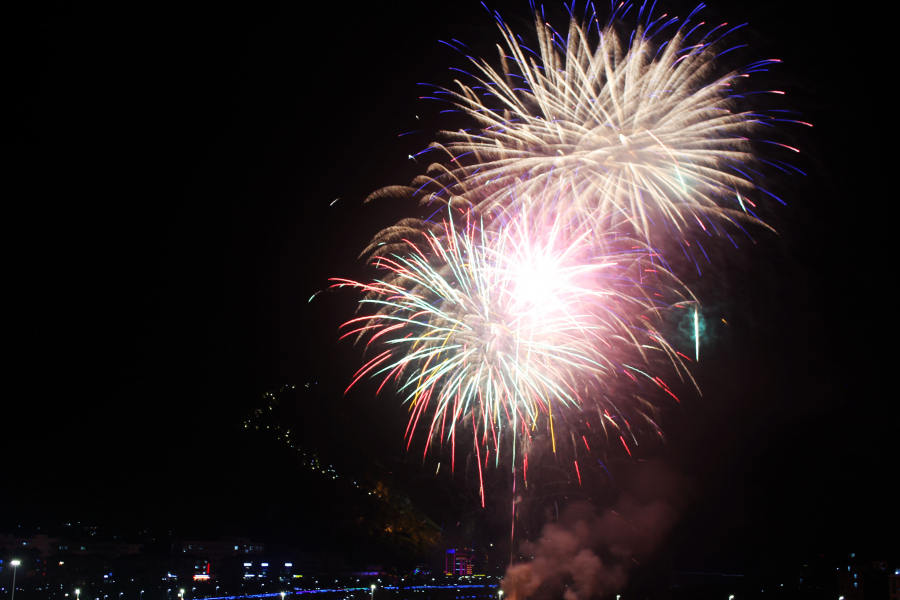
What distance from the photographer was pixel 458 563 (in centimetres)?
3047

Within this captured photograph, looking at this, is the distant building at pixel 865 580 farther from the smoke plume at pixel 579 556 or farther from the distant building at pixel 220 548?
the distant building at pixel 220 548

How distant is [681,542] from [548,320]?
83.4 feet

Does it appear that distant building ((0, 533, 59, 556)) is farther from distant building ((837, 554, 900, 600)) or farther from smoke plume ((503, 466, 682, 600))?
distant building ((837, 554, 900, 600))

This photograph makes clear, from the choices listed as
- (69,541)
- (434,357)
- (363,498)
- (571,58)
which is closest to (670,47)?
(571,58)

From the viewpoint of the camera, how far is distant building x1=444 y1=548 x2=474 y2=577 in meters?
29.8

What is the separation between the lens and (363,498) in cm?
3006

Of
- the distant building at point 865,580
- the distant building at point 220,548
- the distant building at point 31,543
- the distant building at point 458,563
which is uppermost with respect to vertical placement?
the distant building at point 31,543

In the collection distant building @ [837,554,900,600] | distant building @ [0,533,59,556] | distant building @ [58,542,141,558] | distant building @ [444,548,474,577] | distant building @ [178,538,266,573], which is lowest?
distant building @ [837,554,900,600]

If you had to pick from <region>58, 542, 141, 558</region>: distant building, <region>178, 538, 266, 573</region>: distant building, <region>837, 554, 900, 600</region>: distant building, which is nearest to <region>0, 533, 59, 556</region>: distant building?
<region>58, 542, 141, 558</region>: distant building

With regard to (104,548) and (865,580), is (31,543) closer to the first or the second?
(104,548)

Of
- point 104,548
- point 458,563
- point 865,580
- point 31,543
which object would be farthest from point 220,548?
point 865,580

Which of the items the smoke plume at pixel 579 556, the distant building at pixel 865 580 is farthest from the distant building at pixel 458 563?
the distant building at pixel 865 580

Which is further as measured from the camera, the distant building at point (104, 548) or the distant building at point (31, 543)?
the distant building at point (104, 548)

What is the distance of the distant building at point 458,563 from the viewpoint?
29828 millimetres
